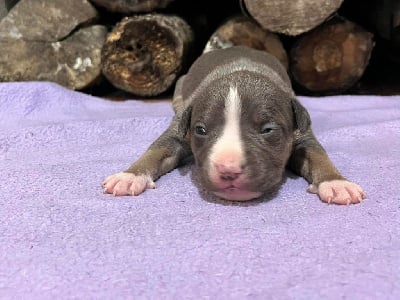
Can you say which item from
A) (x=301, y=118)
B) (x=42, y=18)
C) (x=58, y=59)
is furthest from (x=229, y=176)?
(x=42, y=18)

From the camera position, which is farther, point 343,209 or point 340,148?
point 340,148

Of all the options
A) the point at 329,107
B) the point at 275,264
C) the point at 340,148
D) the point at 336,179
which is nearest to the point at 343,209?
the point at 336,179

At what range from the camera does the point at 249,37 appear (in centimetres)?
387

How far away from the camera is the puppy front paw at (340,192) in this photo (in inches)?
78.3

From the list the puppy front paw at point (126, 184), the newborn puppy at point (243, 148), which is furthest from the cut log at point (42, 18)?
the puppy front paw at point (126, 184)

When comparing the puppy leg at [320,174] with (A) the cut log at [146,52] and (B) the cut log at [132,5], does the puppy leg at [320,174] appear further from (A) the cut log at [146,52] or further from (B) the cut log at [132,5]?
(B) the cut log at [132,5]

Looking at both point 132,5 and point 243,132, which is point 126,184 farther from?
point 132,5

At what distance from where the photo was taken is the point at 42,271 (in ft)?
4.94

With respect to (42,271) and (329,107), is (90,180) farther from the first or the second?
(329,107)

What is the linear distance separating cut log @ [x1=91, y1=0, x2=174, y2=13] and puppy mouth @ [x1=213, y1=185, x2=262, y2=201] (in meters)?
2.26

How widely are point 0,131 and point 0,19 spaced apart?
1466 mm

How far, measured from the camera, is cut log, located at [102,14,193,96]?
3900 mm

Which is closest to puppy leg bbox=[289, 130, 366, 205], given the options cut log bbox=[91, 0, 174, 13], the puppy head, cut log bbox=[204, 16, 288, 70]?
the puppy head

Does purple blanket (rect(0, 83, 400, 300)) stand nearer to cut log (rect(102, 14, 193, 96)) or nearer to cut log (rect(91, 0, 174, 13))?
cut log (rect(102, 14, 193, 96))
